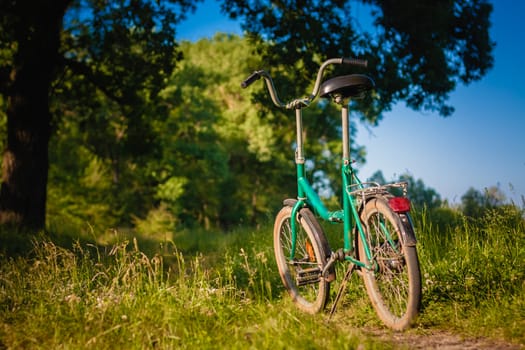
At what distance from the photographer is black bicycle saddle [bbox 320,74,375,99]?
3.60 metres

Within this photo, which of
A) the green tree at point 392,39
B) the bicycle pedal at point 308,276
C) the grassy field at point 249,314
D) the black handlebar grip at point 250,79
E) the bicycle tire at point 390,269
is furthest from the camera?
the green tree at point 392,39

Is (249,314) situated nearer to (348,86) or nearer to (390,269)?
(390,269)

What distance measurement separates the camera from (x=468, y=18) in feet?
33.3

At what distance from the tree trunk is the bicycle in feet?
23.3

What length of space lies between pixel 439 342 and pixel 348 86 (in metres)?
1.84

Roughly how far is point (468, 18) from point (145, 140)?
839cm

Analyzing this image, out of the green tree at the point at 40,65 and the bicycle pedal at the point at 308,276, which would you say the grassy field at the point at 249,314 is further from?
the green tree at the point at 40,65

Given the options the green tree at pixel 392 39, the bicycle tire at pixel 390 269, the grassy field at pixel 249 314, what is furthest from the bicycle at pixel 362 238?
the green tree at pixel 392 39

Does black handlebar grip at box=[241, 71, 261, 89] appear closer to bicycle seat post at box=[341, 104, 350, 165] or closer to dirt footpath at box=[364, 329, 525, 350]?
bicycle seat post at box=[341, 104, 350, 165]

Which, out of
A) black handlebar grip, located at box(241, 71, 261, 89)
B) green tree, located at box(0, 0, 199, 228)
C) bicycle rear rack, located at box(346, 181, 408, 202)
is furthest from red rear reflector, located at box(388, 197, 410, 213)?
green tree, located at box(0, 0, 199, 228)

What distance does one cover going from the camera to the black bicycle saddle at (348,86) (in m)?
3.60

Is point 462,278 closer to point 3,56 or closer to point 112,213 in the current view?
point 3,56

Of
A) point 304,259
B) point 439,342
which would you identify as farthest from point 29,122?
point 439,342

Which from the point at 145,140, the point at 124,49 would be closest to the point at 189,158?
the point at 145,140
